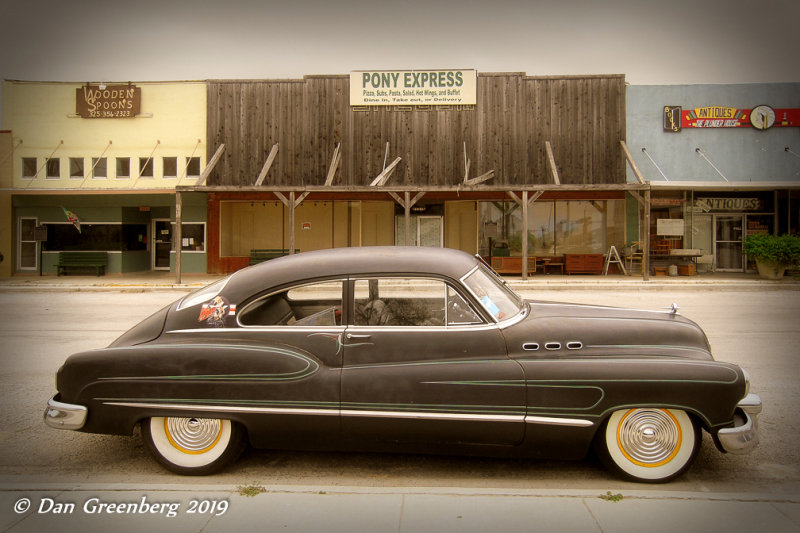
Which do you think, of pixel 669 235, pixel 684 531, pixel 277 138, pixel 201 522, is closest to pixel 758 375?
pixel 684 531

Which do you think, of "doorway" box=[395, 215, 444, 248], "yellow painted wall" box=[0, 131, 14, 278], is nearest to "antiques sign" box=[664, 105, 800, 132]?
"doorway" box=[395, 215, 444, 248]

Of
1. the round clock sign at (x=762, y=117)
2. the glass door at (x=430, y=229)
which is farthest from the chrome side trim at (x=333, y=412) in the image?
Result: the round clock sign at (x=762, y=117)

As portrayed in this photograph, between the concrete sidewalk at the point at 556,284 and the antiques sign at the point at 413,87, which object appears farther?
the antiques sign at the point at 413,87

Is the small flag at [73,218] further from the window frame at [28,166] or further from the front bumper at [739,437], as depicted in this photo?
the front bumper at [739,437]

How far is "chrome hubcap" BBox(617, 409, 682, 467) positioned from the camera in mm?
3766

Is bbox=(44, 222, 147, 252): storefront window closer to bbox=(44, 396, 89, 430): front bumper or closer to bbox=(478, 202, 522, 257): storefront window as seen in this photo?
bbox=(478, 202, 522, 257): storefront window

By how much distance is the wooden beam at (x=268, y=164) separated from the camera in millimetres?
21859

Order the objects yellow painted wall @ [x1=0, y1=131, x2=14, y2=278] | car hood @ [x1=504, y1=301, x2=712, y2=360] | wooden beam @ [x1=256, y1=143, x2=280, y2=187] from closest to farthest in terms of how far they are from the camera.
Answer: car hood @ [x1=504, y1=301, x2=712, y2=360] < wooden beam @ [x1=256, y1=143, x2=280, y2=187] < yellow painted wall @ [x1=0, y1=131, x2=14, y2=278]

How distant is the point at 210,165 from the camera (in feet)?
73.5

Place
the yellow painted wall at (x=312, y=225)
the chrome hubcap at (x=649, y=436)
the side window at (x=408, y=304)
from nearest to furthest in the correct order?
the chrome hubcap at (x=649, y=436)
the side window at (x=408, y=304)
the yellow painted wall at (x=312, y=225)

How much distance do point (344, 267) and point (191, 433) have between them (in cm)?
152

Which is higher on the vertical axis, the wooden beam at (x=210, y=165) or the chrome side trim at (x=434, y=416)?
the wooden beam at (x=210, y=165)

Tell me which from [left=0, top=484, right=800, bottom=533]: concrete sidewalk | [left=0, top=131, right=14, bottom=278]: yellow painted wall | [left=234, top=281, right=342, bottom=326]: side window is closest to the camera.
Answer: [left=0, top=484, right=800, bottom=533]: concrete sidewalk

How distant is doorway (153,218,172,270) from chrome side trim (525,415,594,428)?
974 inches
